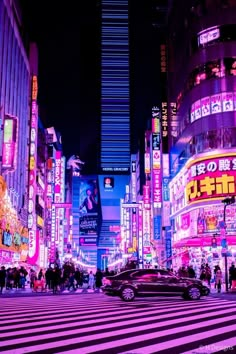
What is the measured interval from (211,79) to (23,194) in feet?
81.9

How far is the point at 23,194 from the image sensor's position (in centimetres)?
5650

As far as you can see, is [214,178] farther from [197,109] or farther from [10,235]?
[10,235]

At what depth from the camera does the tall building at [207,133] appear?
139 ft

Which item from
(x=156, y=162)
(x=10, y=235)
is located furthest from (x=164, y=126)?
(x=10, y=235)

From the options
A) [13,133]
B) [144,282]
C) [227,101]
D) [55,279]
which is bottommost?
[55,279]

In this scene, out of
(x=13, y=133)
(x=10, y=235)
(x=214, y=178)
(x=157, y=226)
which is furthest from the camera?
(x=157, y=226)

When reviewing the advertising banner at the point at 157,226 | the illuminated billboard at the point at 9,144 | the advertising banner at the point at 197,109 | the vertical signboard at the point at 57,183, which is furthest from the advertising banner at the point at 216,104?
the vertical signboard at the point at 57,183

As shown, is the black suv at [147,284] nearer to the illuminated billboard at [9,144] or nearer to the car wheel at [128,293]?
the car wheel at [128,293]

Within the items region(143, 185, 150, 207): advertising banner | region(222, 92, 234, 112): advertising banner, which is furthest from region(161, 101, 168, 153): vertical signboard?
region(222, 92, 234, 112): advertising banner

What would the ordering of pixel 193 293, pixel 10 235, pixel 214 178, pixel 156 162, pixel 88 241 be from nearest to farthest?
pixel 193 293, pixel 214 178, pixel 10 235, pixel 156 162, pixel 88 241

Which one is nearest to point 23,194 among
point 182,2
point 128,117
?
point 182,2

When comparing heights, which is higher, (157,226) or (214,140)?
(214,140)

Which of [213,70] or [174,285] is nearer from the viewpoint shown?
[174,285]

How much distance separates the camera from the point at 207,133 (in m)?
44.9
